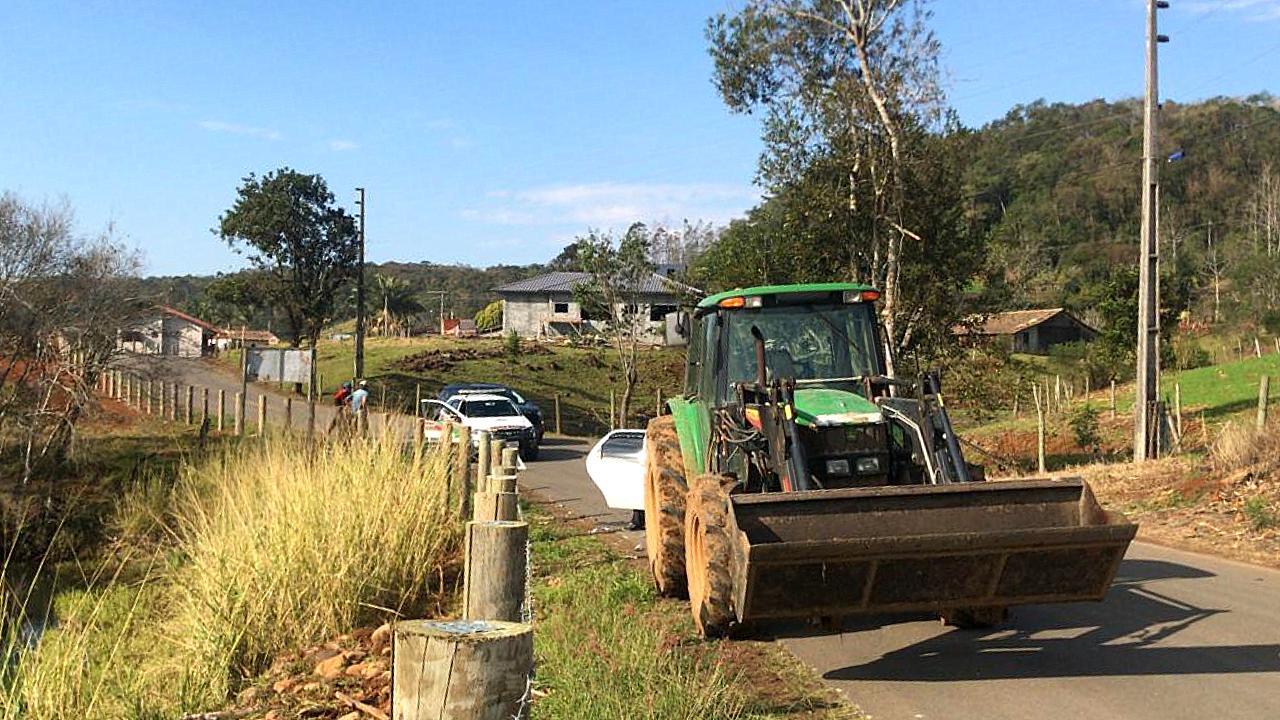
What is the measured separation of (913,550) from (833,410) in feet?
6.82

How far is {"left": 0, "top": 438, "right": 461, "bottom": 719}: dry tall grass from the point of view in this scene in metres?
7.13

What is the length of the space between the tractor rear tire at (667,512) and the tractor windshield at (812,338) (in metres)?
1.04

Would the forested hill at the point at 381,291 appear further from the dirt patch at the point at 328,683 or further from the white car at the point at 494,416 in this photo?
the dirt patch at the point at 328,683

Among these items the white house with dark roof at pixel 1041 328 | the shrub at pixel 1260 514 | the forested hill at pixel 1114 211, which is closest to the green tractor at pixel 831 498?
the shrub at pixel 1260 514

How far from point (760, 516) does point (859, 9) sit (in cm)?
2215

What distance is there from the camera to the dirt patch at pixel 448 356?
53656 mm

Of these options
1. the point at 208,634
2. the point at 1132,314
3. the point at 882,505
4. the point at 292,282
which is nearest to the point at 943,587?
the point at 882,505

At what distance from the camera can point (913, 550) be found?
246 inches

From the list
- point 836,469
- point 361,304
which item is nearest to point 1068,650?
point 836,469

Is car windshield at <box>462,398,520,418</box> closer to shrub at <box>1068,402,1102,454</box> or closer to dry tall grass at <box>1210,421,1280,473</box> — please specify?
shrub at <box>1068,402,1102,454</box>

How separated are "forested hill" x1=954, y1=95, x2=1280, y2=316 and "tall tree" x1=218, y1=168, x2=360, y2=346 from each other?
3935 centimetres

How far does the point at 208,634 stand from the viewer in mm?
8773

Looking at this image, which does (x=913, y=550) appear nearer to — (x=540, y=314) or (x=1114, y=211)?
(x=540, y=314)

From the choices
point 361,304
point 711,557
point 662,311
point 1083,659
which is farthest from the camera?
point 361,304
